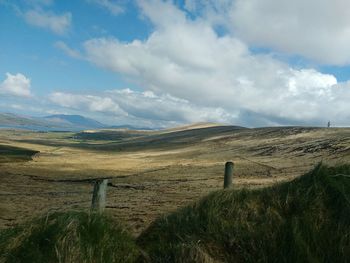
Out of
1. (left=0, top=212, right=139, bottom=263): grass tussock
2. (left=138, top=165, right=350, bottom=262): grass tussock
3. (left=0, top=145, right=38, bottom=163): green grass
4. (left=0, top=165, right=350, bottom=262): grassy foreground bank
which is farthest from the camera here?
(left=0, top=145, right=38, bottom=163): green grass

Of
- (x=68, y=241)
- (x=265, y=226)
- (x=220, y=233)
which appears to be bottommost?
(x=68, y=241)

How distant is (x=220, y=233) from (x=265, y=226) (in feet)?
2.15

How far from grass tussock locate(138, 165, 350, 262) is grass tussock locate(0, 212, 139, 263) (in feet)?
1.65

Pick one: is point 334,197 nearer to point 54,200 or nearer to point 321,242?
point 321,242

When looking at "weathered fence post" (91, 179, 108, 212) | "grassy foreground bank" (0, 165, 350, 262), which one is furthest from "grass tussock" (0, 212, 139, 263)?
"weathered fence post" (91, 179, 108, 212)

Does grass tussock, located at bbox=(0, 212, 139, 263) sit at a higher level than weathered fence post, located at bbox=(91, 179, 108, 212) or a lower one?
lower

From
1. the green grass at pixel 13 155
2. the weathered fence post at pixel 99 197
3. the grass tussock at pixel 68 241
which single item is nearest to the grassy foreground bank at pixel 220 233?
the grass tussock at pixel 68 241

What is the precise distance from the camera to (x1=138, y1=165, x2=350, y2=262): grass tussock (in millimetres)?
6176

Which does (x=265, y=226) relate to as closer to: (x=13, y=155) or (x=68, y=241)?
(x=68, y=241)

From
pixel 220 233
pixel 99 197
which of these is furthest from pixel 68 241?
pixel 99 197

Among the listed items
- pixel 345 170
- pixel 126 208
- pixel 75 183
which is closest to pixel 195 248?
pixel 345 170

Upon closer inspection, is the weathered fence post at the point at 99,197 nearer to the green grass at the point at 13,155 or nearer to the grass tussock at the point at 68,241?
the grass tussock at the point at 68,241

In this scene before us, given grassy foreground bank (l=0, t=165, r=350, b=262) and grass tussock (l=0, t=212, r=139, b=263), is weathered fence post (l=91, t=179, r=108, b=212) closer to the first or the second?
grassy foreground bank (l=0, t=165, r=350, b=262)

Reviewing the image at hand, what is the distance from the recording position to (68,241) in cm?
590
